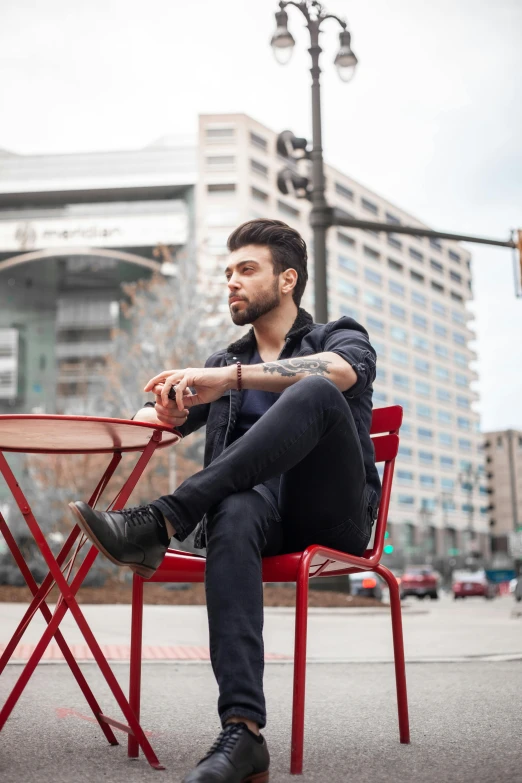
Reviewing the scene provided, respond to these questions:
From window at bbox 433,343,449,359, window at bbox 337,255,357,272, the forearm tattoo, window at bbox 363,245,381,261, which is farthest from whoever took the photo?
window at bbox 433,343,449,359

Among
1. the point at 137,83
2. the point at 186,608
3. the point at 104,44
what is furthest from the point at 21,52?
the point at 186,608

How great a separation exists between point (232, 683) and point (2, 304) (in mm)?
83623

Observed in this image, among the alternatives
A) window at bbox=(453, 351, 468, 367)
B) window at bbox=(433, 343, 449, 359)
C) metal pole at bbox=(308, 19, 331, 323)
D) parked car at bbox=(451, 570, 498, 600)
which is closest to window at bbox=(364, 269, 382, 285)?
window at bbox=(433, 343, 449, 359)

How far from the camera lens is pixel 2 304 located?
267 ft


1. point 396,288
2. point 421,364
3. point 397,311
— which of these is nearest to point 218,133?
point 396,288

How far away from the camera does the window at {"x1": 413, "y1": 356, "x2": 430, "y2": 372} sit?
99.8m

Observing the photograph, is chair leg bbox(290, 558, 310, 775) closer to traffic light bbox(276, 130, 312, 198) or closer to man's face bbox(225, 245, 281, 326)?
man's face bbox(225, 245, 281, 326)

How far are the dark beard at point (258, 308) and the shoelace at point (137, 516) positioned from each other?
92 centimetres

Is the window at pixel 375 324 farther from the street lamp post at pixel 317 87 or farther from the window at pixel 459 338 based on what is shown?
the street lamp post at pixel 317 87

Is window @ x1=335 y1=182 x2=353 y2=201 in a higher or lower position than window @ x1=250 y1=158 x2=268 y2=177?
higher

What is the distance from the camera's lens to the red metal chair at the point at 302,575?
2096mm

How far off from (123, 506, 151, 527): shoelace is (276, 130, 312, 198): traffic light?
407 inches

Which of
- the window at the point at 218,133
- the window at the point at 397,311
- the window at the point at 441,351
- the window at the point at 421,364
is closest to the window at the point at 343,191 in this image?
Answer: the window at the point at 397,311

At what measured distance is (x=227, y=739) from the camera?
1.88 metres
